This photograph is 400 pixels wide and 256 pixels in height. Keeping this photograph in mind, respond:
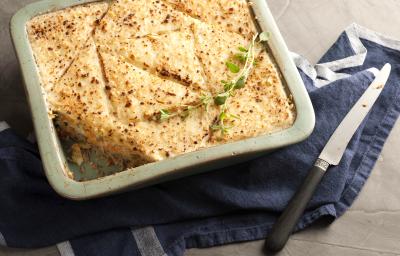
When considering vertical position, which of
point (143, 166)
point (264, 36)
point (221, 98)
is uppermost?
point (264, 36)

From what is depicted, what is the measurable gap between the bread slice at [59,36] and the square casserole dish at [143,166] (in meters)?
0.02

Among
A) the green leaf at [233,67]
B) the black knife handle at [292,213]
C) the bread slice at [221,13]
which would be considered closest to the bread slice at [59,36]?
the bread slice at [221,13]

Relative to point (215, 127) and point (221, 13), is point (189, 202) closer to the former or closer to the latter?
point (215, 127)

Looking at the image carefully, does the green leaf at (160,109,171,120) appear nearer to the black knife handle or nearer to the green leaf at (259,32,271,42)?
the green leaf at (259,32,271,42)

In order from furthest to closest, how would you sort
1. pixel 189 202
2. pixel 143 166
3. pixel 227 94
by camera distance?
pixel 189 202
pixel 227 94
pixel 143 166

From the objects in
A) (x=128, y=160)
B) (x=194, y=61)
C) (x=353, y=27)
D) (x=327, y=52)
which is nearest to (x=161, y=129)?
(x=128, y=160)

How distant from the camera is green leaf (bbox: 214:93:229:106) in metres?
1.87

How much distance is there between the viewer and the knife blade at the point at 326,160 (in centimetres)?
198

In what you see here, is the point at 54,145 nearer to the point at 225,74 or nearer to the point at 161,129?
the point at 161,129

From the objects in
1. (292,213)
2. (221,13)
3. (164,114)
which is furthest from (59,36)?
(292,213)

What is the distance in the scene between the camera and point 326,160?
A: 80.8 inches

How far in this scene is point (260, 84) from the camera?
76.4 inches

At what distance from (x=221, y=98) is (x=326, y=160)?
47cm

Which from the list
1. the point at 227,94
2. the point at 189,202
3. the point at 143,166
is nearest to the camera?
the point at 143,166
